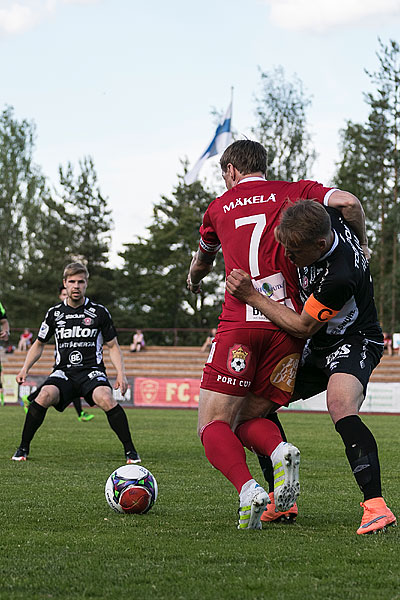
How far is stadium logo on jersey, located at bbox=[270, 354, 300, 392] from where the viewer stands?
4.70 meters

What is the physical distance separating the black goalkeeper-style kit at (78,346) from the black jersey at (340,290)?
457 cm

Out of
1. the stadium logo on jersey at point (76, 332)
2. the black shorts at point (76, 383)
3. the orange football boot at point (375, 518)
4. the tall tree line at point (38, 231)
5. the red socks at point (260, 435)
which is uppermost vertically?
the tall tree line at point (38, 231)

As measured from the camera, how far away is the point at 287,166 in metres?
45.5

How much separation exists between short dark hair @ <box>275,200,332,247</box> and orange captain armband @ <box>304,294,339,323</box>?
36 cm

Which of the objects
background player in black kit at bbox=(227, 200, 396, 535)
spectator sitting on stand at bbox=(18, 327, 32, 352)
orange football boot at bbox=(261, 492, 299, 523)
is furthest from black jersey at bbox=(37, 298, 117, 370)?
spectator sitting on stand at bbox=(18, 327, 32, 352)

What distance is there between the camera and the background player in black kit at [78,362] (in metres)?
8.77

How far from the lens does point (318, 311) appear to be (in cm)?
443

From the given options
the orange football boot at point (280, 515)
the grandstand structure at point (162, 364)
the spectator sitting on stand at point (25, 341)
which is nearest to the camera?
the orange football boot at point (280, 515)

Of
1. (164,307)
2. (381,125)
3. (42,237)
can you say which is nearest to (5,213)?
(42,237)

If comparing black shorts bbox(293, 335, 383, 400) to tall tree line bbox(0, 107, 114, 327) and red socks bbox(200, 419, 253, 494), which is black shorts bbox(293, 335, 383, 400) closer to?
red socks bbox(200, 419, 253, 494)

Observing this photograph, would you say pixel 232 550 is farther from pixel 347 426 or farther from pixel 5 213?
pixel 5 213

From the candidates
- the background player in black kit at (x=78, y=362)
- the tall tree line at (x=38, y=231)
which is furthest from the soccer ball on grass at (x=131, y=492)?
the tall tree line at (x=38, y=231)

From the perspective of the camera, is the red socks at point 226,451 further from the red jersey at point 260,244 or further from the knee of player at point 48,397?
the knee of player at point 48,397

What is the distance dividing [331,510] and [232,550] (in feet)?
6.16
